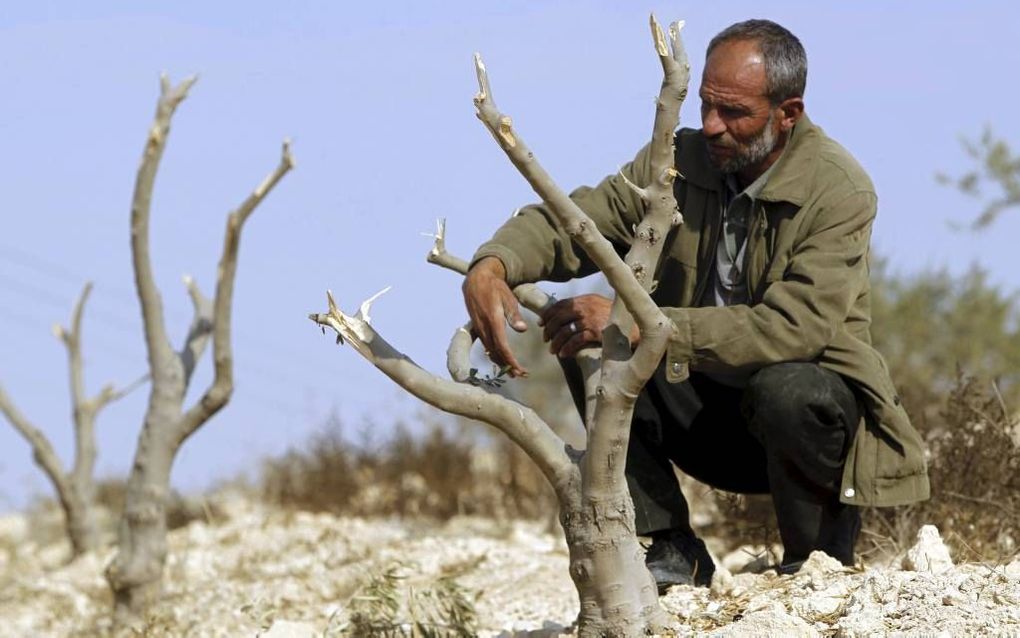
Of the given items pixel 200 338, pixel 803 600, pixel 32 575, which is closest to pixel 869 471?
pixel 803 600

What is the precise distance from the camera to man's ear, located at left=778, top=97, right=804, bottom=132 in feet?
15.0

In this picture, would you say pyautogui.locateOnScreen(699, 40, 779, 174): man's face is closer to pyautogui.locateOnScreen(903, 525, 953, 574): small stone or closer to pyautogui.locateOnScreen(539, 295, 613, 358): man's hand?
pyautogui.locateOnScreen(539, 295, 613, 358): man's hand

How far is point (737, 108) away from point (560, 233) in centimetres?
60

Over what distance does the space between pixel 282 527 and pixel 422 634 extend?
598 centimetres

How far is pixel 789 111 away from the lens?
4.59 meters

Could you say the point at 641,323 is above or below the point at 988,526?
above

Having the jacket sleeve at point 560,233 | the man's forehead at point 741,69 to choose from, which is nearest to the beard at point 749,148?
the man's forehead at point 741,69

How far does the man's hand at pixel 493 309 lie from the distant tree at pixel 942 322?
11.5 m

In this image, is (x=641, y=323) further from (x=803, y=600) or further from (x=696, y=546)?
(x=696, y=546)

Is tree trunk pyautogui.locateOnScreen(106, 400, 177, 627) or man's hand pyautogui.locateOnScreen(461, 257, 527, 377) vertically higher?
man's hand pyautogui.locateOnScreen(461, 257, 527, 377)

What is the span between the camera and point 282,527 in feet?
35.0

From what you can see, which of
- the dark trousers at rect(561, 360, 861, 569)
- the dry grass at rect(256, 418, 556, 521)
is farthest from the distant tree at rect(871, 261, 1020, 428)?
the dark trousers at rect(561, 360, 861, 569)

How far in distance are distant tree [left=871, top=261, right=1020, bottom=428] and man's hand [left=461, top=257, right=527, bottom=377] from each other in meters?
11.5

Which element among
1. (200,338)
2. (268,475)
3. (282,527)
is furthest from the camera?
(268,475)
